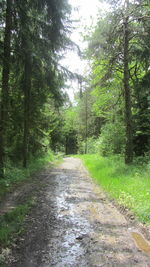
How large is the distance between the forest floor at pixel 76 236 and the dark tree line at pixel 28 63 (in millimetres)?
3761

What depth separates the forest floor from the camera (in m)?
3.12

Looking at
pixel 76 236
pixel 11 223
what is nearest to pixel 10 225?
pixel 11 223

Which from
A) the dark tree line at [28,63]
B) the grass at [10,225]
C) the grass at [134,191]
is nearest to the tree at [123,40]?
the dark tree line at [28,63]

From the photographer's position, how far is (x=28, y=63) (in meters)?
10.1

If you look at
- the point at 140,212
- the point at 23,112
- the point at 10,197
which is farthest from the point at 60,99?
the point at 140,212

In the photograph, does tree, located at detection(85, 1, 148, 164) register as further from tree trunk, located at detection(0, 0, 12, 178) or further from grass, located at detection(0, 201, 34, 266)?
grass, located at detection(0, 201, 34, 266)

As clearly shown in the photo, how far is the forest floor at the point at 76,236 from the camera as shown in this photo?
3125 millimetres

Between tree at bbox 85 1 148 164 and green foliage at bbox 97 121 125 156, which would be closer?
tree at bbox 85 1 148 164

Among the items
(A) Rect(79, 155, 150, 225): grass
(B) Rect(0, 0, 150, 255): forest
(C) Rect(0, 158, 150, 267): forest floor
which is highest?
(B) Rect(0, 0, 150, 255): forest

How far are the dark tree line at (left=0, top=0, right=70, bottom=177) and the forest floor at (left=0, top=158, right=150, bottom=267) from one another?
3.76 metres

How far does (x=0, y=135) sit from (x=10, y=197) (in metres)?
2.83

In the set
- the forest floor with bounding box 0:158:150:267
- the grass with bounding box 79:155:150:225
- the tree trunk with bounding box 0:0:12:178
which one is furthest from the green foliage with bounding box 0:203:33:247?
the tree trunk with bounding box 0:0:12:178

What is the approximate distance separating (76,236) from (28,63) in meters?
8.52

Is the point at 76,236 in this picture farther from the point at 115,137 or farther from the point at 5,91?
the point at 115,137
